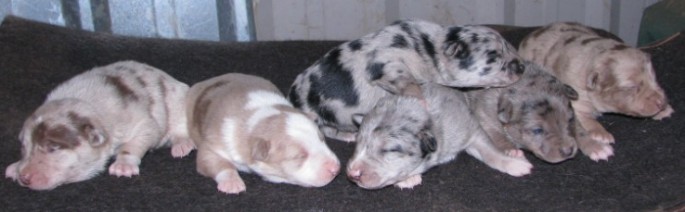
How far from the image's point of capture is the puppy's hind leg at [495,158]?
5.16 metres

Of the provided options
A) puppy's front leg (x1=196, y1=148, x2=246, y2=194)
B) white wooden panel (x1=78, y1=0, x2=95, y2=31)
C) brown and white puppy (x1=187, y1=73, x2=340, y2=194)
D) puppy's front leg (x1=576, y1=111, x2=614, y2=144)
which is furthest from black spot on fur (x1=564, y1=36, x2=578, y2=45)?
white wooden panel (x1=78, y1=0, x2=95, y2=31)

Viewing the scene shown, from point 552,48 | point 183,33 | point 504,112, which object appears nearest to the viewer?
point 504,112

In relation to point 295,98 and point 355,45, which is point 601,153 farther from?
point 295,98

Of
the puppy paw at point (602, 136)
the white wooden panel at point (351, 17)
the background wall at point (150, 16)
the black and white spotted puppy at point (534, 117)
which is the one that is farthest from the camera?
the white wooden panel at point (351, 17)

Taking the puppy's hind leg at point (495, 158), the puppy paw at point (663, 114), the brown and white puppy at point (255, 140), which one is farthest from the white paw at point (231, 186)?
the puppy paw at point (663, 114)

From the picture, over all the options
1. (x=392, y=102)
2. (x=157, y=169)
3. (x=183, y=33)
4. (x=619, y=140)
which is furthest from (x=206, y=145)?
(x=183, y=33)

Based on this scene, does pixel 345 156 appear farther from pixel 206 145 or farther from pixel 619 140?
pixel 619 140

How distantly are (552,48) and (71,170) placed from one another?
428 centimetres

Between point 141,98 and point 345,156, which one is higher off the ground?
point 141,98

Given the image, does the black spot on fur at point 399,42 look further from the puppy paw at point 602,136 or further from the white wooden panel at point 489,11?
the white wooden panel at point 489,11

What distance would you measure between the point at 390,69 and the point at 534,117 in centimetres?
117

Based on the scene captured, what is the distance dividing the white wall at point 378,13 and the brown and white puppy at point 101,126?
2.98 metres

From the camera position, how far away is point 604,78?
5.88 metres

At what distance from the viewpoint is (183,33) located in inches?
344
